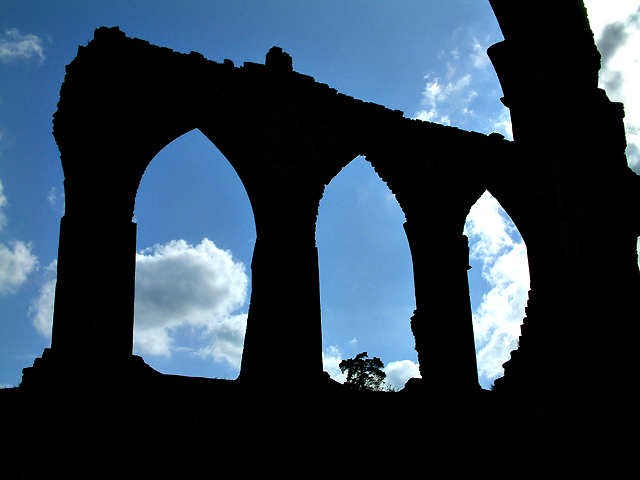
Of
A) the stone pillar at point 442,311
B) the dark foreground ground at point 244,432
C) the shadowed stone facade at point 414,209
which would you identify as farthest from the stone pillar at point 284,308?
the stone pillar at point 442,311

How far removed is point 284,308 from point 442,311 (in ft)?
10.7

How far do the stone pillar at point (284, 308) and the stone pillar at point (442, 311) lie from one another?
2.44 metres

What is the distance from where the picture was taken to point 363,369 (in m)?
24.7

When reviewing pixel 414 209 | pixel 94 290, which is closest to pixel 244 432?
pixel 94 290

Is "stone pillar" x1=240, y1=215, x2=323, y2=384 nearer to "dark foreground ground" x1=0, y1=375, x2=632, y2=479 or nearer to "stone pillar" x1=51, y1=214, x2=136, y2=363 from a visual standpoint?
"dark foreground ground" x1=0, y1=375, x2=632, y2=479

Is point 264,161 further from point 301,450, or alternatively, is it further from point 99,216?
point 301,450

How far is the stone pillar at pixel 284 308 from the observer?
8.79 m

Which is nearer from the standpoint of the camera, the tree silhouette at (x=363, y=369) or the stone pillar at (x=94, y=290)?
the stone pillar at (x=94, y=290)

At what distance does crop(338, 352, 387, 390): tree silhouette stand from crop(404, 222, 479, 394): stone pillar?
14.0 metres

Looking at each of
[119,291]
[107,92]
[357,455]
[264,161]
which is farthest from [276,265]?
[107,92]

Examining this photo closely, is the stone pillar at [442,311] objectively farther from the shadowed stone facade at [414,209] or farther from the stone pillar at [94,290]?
the stone pillar at [94,290]

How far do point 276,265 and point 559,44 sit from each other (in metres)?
6.29

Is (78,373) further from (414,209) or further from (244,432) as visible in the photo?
(414,209)

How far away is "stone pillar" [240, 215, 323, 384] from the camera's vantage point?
8789mm
